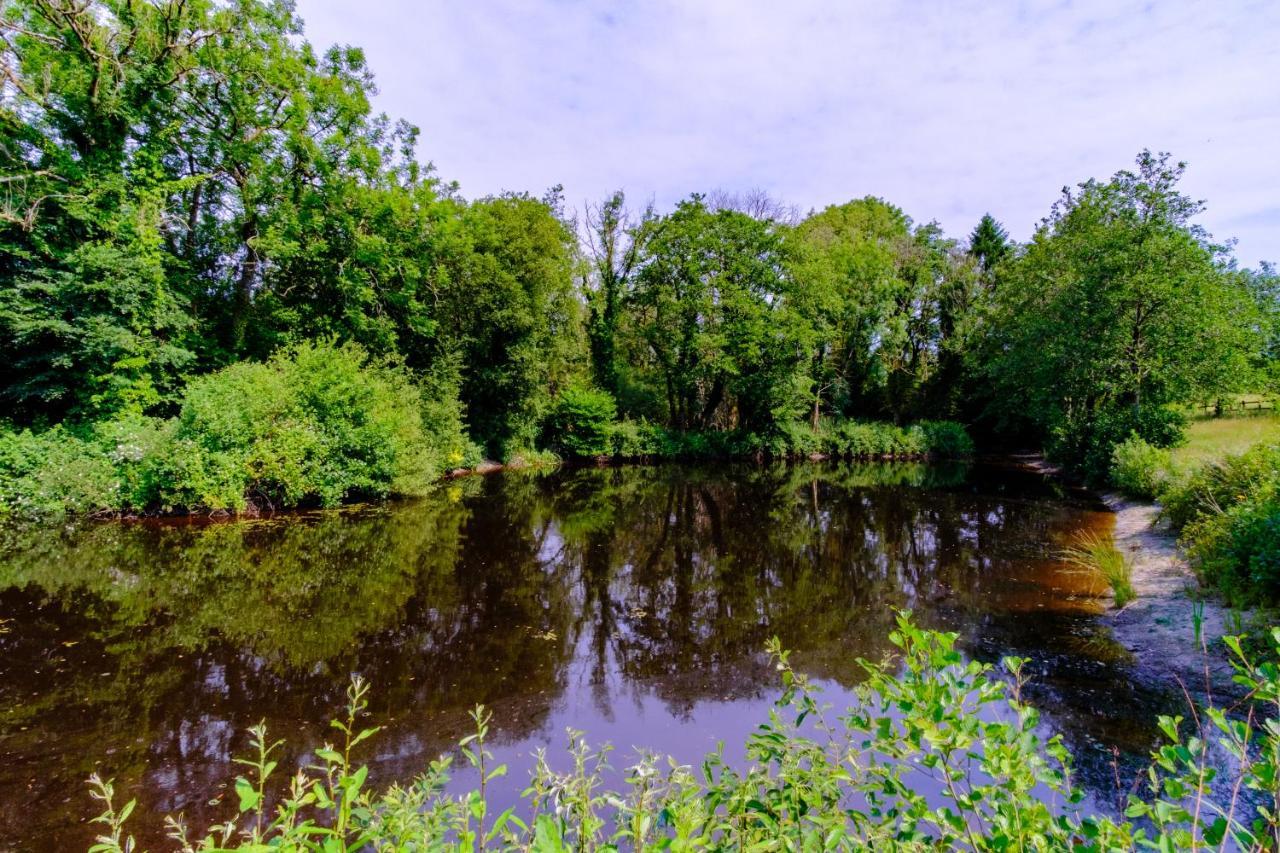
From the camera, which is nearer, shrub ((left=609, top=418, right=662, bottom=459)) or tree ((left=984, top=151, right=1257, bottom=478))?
tree ((left=984, top=151, right=1257, bottom=478))

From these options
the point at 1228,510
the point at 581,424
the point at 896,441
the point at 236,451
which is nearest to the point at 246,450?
the point at 236,451

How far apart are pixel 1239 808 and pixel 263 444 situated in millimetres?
15175

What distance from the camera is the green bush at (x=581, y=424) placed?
2569cm

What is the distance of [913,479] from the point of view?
22141mm

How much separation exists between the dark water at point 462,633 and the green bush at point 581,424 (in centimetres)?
1192

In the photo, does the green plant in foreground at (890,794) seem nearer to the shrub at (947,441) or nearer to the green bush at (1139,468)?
the green bush at (1139,468)

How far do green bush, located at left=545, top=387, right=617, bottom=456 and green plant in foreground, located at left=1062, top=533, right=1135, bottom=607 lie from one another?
700 inches

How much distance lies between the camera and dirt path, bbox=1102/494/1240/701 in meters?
6.00

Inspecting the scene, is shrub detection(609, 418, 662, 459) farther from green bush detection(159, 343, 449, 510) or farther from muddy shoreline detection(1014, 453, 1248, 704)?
muddy shoreline detection(1014, 453, 1248, 704)

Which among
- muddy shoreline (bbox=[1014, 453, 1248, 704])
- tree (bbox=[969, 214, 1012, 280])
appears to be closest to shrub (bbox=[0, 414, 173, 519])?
muddy shoreline (bbox=[1014, 453, 1248, 704])

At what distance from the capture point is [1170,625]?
23.3ft

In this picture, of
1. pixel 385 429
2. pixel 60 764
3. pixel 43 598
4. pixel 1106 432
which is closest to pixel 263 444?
pixel 385 429

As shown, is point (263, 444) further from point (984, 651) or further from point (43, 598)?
point (984, 651)

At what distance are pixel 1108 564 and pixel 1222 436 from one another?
11.8 metres
